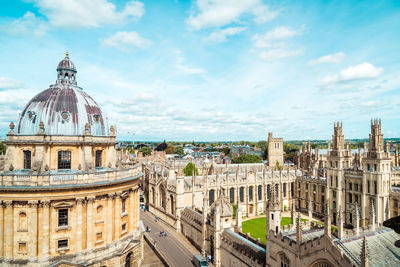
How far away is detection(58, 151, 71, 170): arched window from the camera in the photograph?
2795cm

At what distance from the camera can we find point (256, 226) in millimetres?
50750

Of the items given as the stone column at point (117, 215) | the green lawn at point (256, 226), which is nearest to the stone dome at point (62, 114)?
the stone column at point (117, 215)

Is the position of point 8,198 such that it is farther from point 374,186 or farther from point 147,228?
point 374,186

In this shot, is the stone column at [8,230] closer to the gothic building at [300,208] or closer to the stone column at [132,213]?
the stone column at [132,213]

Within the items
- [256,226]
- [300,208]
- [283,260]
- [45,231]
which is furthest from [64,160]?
[300,208]

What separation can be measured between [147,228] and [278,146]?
6793 cm

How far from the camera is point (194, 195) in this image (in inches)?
2014

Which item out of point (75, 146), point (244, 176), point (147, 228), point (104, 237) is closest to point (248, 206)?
point (244, 176)

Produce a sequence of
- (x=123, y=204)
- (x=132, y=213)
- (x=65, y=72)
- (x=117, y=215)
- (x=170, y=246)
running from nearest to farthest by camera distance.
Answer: (x=117, y=215)
(x=123, y=204)
(x=132, y=213)
(x=65, y=72)
(x=170, y=246)

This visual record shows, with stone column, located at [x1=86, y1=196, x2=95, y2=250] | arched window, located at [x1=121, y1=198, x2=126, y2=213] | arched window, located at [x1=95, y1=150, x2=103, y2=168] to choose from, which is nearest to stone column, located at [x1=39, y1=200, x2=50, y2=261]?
stone column, located at [x1=86, y1=196, x2=95, y2=250]

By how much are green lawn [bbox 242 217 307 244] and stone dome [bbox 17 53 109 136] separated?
30161mm

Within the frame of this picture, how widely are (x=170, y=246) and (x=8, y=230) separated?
2285 centimetres

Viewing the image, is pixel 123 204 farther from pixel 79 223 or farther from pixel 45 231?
pixel 45 231

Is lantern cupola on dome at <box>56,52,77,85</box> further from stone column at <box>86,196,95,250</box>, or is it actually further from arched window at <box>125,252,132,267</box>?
arched window at <box>125,252,132,267</box>
